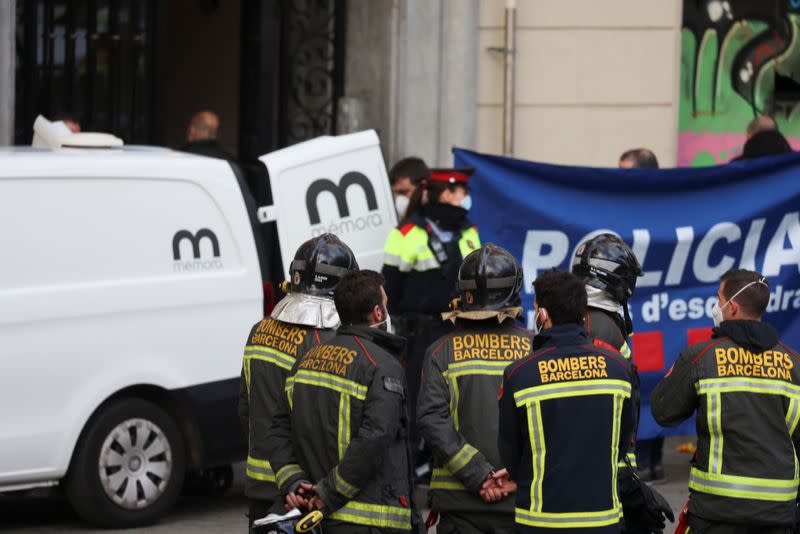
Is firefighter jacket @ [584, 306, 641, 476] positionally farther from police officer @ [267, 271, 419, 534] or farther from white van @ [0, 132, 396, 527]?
white van @ [0, 132, 396, 527]

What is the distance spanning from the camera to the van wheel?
8.34 meters

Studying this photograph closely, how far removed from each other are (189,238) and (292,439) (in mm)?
3366

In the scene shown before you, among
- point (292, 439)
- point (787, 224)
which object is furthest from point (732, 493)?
point (787, 224)

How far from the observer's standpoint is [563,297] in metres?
5.26

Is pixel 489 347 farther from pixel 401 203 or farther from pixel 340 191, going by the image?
pixel 401 203

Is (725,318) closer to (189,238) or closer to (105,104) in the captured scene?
(189,238)

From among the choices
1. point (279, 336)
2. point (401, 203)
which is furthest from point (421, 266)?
point (279, 336)

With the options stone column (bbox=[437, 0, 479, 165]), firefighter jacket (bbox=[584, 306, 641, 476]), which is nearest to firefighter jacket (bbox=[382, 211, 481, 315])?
firefighter jacket (bbox=[584, 306, 641, 476])

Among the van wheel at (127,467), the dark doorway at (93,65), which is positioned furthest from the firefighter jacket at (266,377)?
the dark doorway at (93,65)

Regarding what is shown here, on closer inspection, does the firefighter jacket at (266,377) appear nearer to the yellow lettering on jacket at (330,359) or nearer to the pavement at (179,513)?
the yellow lettering on jacket at (330,359)

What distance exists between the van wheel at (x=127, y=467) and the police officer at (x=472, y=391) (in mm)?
3126

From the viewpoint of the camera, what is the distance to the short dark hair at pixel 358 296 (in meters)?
5.48

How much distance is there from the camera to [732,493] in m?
5.83

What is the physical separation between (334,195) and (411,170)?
2.93 ft
